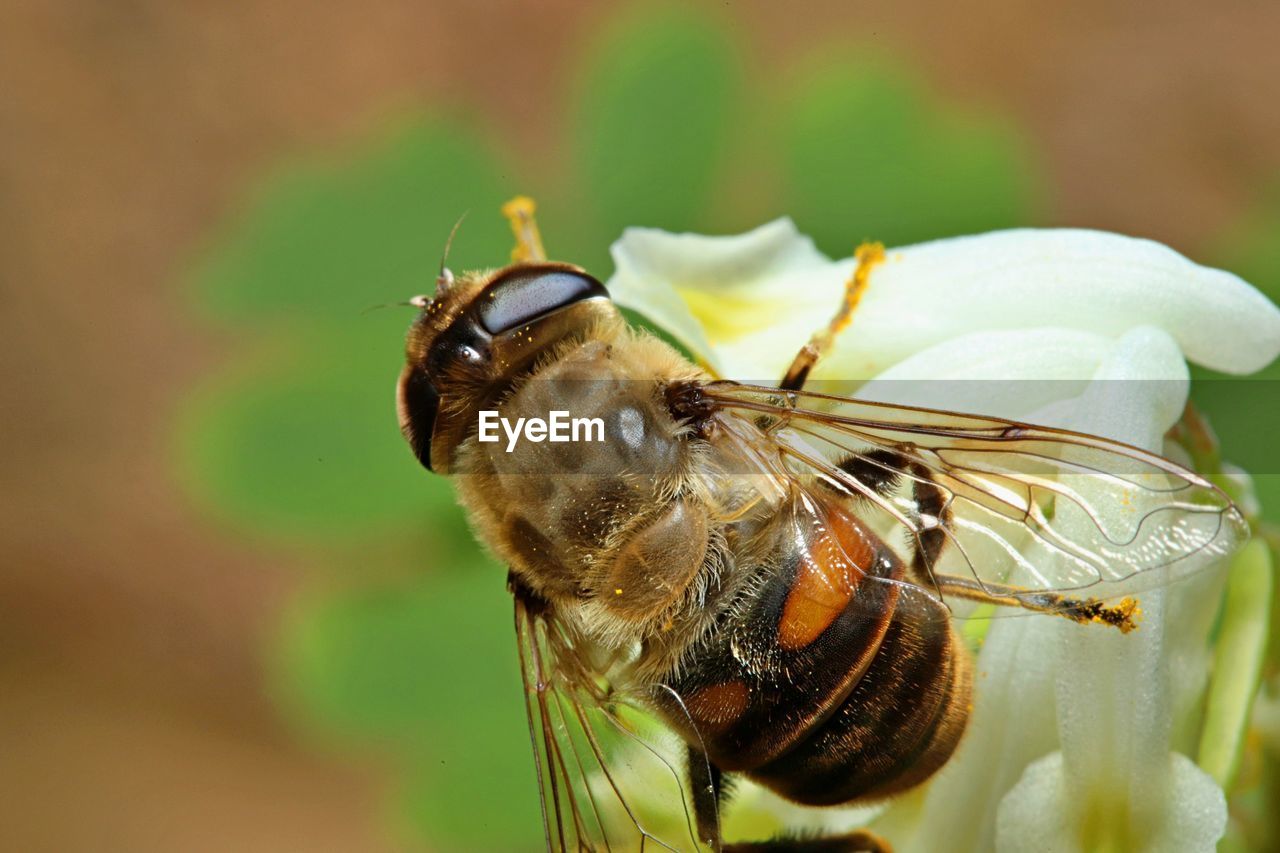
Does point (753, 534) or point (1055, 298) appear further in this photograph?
point (1055, 298)

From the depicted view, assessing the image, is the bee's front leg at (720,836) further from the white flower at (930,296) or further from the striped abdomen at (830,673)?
the white flower at (930,296)

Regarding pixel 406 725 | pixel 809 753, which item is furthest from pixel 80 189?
pixel 809 753

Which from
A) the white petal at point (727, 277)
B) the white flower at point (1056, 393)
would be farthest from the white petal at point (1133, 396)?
the white petal at point (727, 277)

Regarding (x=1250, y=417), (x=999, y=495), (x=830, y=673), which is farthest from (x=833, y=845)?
(x=1250, y=417)

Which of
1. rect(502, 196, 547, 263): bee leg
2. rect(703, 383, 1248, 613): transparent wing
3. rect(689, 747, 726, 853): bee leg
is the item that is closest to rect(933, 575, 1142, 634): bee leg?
rect(703, 383, 1248, 613): transparent wing

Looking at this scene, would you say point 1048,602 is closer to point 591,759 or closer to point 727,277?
point 591,759
